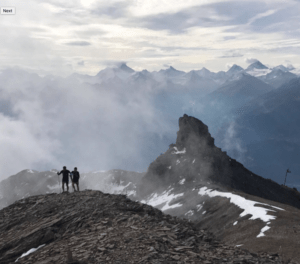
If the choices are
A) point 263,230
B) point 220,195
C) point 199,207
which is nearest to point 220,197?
point 220,195

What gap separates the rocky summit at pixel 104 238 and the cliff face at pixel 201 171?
301 ft

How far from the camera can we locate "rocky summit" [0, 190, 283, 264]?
1512 cm

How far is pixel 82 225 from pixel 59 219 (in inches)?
106

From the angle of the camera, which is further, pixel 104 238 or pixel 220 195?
pixel 220 195

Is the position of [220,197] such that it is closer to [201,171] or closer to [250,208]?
[250,208]

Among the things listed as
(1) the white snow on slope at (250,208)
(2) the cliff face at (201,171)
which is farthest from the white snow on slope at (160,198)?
(1) the white snow on slope at (250,208)

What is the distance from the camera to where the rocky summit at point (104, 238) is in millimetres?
15125

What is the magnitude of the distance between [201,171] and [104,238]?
11829 cm

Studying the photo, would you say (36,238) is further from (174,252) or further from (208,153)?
(208,153)

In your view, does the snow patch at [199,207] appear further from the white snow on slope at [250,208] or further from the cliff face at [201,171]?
the cliff face at [201,171]

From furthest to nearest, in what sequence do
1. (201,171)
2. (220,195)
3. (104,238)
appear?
(201,171) → (220,195) → (104,238)

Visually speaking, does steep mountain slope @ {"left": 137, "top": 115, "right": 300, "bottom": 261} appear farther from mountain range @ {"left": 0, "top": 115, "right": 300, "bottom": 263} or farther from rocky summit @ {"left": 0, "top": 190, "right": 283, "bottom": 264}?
rocky summit @ {"left": 0, "top": 190, "right": 283, "bottom": 264}

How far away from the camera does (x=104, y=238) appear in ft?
56.0

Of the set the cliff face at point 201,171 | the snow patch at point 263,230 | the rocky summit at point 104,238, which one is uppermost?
the rocky summit at point 104,238
